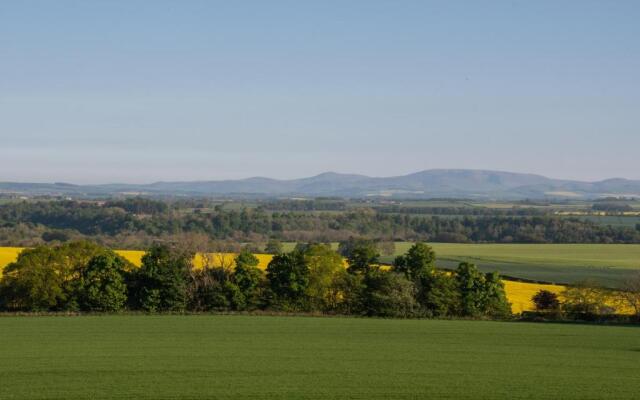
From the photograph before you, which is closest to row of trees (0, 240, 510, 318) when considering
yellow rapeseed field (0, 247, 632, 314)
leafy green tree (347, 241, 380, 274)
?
leafy green tree (347, 241, 380, 274)

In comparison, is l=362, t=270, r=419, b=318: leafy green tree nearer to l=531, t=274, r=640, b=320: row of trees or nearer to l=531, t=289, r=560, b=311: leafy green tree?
l=531, t=289, r=560, b=311: leafy green tree

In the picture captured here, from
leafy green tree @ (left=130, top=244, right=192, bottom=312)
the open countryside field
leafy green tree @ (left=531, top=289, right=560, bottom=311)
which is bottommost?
the open countryside field

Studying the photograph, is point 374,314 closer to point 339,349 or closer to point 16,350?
point 339,349

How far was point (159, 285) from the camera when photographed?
48500mm

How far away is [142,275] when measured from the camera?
4906 cm

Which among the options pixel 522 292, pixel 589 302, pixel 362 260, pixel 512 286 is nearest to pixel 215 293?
pixel 362 260

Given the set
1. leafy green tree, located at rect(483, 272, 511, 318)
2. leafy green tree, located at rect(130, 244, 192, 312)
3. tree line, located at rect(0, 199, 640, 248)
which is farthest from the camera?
tree line, located at rect(0, 199, 640, 248)

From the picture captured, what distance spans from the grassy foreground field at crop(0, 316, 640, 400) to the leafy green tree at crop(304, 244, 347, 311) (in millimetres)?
4258

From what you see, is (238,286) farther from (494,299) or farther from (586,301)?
(586,301)

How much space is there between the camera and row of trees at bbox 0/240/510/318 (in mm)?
47312

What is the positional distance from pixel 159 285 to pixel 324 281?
423 inches

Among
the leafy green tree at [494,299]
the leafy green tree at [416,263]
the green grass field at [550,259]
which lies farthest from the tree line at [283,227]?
the leafy green tree at [494,299]

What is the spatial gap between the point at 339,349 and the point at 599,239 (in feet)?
289

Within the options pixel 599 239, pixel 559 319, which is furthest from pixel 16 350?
pixel 599 239
